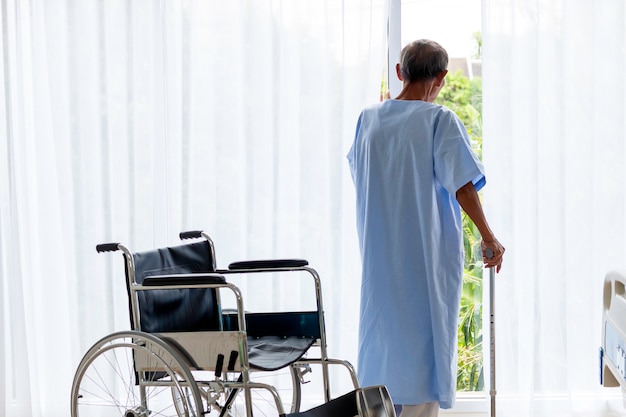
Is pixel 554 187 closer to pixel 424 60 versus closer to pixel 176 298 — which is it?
pixel 424 60

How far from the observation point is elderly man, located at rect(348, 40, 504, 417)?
2.20 m

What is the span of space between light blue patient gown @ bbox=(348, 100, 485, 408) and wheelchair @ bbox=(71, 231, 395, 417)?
0.16 m

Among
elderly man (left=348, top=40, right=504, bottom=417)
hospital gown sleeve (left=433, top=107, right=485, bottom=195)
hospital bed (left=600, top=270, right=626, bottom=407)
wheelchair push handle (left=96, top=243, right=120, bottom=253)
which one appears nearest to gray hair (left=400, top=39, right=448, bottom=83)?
elderly man (left=348, top=40, right=504, bottom=417)

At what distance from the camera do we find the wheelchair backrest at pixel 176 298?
217 centimetres

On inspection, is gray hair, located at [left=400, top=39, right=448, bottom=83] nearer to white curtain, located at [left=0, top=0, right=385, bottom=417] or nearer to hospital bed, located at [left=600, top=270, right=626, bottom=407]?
white curtain, located at [left=0, top=0, right=385, bottom=417]

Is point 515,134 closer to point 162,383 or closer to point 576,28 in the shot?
point 576,28

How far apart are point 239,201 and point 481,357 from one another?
1.15 metres

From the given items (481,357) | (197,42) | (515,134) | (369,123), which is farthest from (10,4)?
(481,357)

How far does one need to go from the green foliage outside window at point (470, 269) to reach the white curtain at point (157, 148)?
39cm

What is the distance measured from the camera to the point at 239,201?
2.99m

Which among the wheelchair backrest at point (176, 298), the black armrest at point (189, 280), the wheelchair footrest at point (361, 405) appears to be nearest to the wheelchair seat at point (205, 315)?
the wheelchair backrest at point (176, 298)

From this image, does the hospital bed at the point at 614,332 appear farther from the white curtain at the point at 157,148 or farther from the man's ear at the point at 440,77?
the white curtain at the point at 157,148

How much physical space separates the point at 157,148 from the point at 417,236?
1.25 metres

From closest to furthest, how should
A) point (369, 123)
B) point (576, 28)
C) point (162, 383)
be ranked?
point (162, 383), point (369, 123), point (576, 28)
